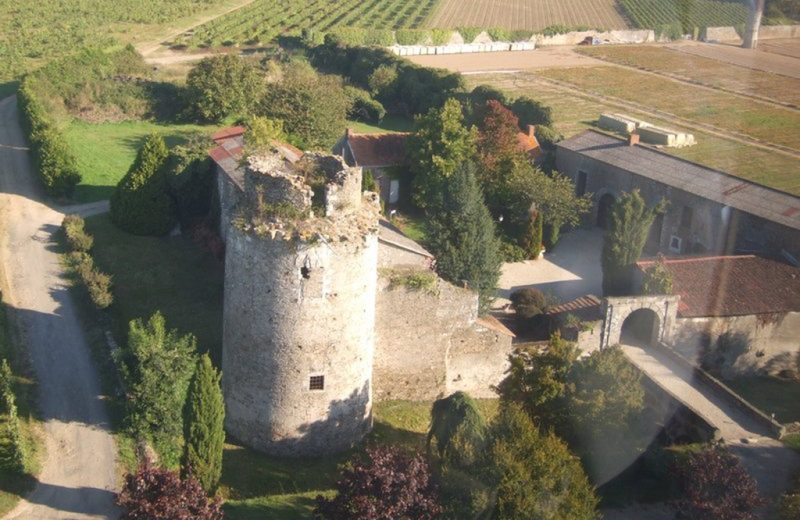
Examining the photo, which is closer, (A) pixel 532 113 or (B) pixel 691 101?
(A) pixel 532 113

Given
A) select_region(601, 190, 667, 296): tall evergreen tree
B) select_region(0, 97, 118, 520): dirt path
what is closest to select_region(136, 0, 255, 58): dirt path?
select_region(0, 97, 118, 520): dirt path

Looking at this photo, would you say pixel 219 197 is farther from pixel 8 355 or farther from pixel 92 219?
pixel 8 355

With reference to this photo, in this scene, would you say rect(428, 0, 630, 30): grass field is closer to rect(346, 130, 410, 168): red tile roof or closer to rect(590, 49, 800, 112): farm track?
rect(590, 49, 800, 112): farm track

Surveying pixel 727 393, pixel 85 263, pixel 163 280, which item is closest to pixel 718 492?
pixel 727 393

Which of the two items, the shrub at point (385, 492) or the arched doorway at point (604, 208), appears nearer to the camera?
the shrub at point (385, 492)

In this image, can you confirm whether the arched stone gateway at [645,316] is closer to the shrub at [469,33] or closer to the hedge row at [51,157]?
the hedge row at [51,157]

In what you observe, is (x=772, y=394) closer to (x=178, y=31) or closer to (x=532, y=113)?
(x=532, y=113)

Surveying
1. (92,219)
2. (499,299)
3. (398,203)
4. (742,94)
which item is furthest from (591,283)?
(742,94)

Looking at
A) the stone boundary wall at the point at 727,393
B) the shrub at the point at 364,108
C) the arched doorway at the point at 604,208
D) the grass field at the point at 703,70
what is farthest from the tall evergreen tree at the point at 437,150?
the grass field at the point at 703,70
